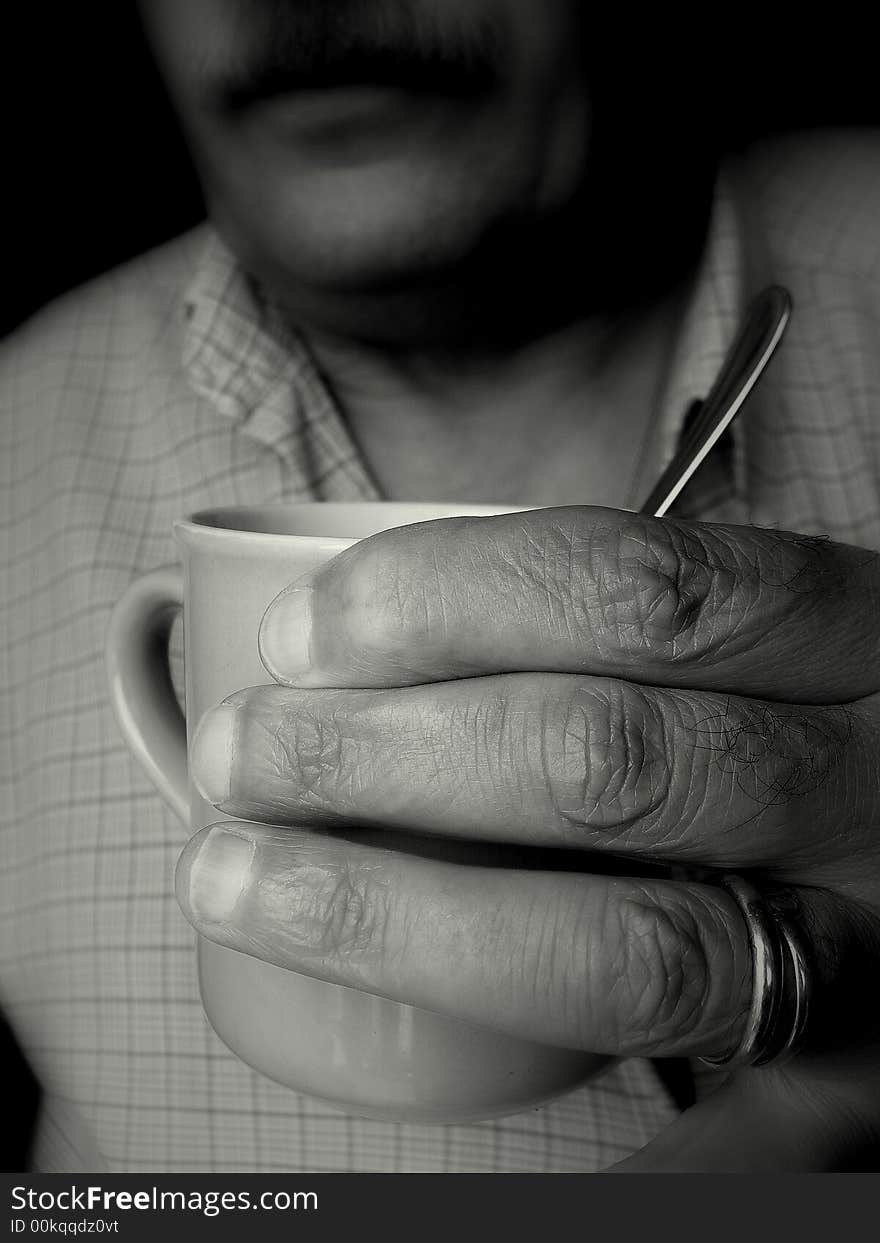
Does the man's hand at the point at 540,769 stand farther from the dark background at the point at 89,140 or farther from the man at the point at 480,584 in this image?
the dark background at the point at 89,140

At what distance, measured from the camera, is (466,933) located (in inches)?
15.8

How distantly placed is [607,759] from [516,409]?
0.62m

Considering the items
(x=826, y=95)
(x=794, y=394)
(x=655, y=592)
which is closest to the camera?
(x=655, y=592)

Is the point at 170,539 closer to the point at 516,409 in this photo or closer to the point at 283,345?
the point at 283,345

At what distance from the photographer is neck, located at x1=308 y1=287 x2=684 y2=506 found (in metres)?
0.96

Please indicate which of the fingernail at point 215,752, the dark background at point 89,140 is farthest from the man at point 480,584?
the dark background at point 89,140

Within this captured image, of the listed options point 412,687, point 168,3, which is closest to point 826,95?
point 168,3

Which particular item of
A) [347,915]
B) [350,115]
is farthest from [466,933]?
→ [350,115]

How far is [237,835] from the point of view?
1.35 feet

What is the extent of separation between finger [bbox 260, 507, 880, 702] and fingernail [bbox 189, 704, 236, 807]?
0.03m

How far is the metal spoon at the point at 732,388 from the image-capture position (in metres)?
0.54

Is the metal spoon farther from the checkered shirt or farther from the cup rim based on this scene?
the checkered shirt

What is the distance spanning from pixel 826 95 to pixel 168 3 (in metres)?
0.97

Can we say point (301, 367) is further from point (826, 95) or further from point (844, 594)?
point (826, 95)
